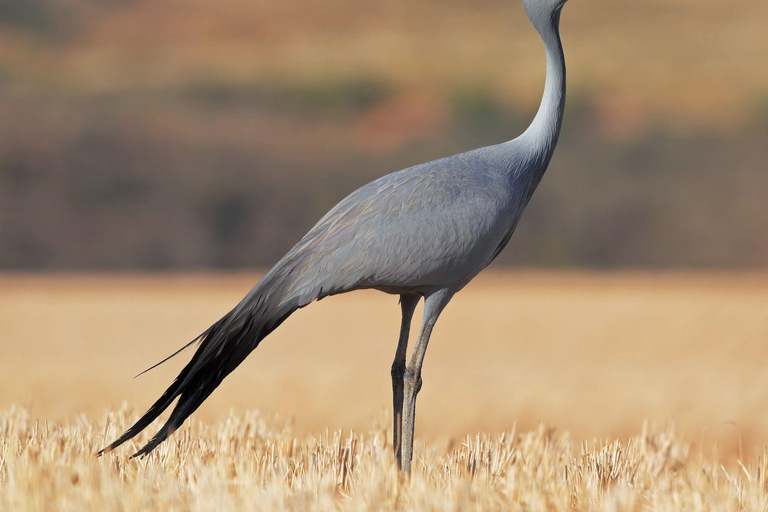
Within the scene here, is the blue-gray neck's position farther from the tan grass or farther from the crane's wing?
the tan grass

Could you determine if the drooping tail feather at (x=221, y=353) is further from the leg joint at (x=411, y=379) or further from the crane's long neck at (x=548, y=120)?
the crane's long neck at (x=548, y=120)

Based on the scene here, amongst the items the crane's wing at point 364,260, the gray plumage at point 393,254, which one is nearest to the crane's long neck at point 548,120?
the gray plumage at point 393,254

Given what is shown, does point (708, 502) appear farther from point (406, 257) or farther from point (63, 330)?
point (63, 330)

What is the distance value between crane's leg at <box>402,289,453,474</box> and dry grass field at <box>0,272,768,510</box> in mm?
184

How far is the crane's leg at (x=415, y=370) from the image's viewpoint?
5461 mm

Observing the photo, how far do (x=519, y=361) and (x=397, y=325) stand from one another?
7.57ft

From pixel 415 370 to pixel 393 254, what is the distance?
684 mm

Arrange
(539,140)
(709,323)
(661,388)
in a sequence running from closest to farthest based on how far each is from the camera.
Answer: (539,140), (661,388), (709,323)

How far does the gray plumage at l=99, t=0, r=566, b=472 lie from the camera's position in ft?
17.4

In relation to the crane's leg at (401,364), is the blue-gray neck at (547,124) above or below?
above

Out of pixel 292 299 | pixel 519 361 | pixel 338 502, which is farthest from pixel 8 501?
pixel 519 361

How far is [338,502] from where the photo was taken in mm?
4348

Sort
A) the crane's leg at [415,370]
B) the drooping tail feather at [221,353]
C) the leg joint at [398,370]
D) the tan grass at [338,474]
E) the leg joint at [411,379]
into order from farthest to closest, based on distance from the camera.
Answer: the leg joint at [398,370], the leg joint at [411,379], the crane's leg at [415,370], the drooping tail feather at [221,353], the tan grass at [338,474]

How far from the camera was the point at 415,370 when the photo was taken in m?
5.71
